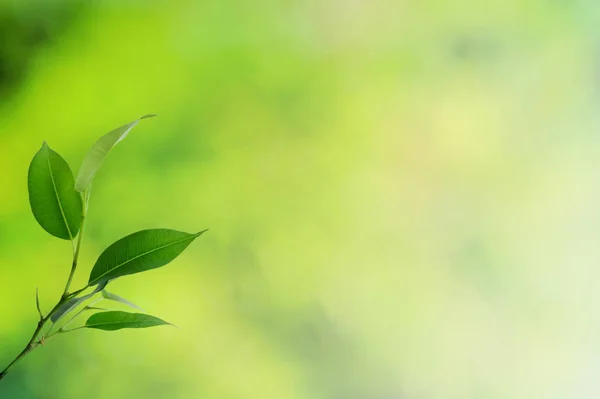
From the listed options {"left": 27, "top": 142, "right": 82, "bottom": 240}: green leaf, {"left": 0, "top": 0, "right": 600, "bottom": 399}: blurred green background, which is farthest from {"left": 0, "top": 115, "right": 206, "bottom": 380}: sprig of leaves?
{"left": 0, "top": 0, "right": 600, "bottom": 399}: blurred green background

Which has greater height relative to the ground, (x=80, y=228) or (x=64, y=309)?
(x=80, y=228)

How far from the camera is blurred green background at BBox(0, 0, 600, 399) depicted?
40.1 inches

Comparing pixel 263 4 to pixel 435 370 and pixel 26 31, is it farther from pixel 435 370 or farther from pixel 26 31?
pixel 435 370

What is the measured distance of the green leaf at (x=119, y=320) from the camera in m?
0.79

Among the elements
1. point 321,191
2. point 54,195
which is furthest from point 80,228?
point 321,191

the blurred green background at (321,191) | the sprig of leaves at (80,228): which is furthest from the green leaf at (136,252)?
the blurred green background at (321,191)

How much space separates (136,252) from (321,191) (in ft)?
1.53

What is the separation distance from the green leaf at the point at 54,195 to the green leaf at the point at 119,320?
0.13 m

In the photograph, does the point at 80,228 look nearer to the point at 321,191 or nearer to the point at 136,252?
the point at 136,252

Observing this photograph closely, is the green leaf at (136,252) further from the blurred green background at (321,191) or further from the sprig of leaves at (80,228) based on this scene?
the blurred green background at (321,191)

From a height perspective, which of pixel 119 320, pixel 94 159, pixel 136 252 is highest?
pixel 94 159

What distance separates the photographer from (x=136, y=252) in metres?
0.75

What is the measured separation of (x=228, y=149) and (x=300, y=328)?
1.28 ft

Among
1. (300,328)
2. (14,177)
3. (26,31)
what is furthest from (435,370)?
(26,31)
